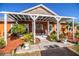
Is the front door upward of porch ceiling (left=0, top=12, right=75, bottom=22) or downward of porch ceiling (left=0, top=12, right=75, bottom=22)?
downward

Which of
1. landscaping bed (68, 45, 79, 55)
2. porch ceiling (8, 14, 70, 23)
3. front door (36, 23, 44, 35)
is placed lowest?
landscaping bed (68, 45, 79, 55)

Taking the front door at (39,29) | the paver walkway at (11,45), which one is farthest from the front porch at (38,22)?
the paver walkway at (11,45)

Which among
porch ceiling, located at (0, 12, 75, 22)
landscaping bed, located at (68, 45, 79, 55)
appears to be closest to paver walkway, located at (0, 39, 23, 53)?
porch ceiling, located at (0, 12, 75, 22)

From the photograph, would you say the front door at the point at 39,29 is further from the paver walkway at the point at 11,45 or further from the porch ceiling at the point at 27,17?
the paver walkway at the point at 11,45

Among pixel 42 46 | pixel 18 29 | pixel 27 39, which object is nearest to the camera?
pixel 42 46

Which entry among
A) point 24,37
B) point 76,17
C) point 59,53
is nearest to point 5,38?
point 24,37

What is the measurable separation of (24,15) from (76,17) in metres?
2.41

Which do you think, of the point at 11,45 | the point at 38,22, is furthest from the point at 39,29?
the point at 11,45

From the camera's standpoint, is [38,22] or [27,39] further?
[38,22]

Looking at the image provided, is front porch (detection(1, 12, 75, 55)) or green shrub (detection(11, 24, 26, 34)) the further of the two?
green shrub (detection(11, 24, 26, 34))

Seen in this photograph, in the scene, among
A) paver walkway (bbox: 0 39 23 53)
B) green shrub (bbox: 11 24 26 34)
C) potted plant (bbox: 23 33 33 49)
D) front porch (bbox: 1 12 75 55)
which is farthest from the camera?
green shrub (bbox: 11 24 26 34)

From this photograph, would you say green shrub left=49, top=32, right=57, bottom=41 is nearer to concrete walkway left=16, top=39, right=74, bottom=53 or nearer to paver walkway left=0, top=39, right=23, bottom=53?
concrete walkway left=16, top=39, right=74, bottom=53

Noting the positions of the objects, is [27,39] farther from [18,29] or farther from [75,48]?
[75,48]

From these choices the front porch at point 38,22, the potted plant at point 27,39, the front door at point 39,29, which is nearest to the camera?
the potted plant at point 27,39
